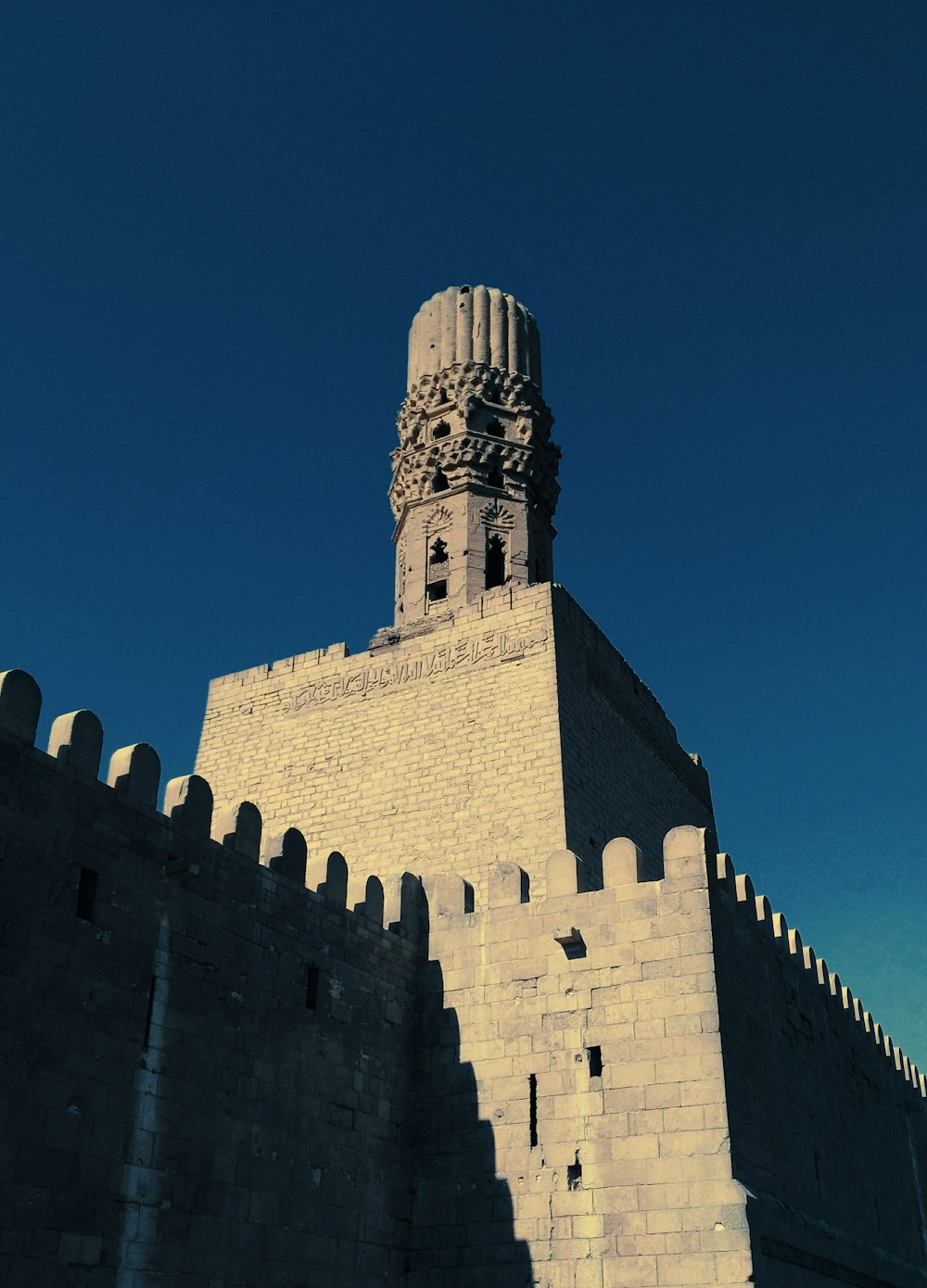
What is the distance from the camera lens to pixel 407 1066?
48.0ft

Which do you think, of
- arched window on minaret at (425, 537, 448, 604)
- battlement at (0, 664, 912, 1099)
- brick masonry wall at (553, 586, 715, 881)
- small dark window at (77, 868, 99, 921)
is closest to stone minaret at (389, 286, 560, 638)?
arched window on minaret at (425, 537, 448, 604)

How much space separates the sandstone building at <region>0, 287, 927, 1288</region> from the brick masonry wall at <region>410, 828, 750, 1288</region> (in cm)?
3

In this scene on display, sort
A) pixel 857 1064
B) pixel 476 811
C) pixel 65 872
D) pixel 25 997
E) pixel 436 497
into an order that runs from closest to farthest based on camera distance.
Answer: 1. pixel 25 997
2. pixel 65 872
3. pixel 857 1064
4. pixel 476 811
5. pixel 436 497

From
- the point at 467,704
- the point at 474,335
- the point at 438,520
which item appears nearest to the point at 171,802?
the point at 467,704

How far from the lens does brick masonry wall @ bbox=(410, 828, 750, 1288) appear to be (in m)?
12.4

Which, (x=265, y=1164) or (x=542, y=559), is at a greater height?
(x=542, y=559)

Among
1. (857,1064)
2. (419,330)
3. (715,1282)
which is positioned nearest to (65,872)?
(715,1282)

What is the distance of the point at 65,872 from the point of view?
10.8 m

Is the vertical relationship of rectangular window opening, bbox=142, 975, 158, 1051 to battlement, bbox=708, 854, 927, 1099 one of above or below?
below

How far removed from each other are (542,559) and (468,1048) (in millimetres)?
14707

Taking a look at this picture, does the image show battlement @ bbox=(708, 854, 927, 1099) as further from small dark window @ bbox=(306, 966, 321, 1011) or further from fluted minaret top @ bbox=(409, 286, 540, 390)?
fluted minaret top @ bbox=(409, 286, 540, 390)

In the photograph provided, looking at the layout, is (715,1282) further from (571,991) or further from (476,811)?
(476,811)

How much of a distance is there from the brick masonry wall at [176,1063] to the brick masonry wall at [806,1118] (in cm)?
400

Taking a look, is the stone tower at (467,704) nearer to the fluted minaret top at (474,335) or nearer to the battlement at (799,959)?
the fluted minaret top at (474,335)
